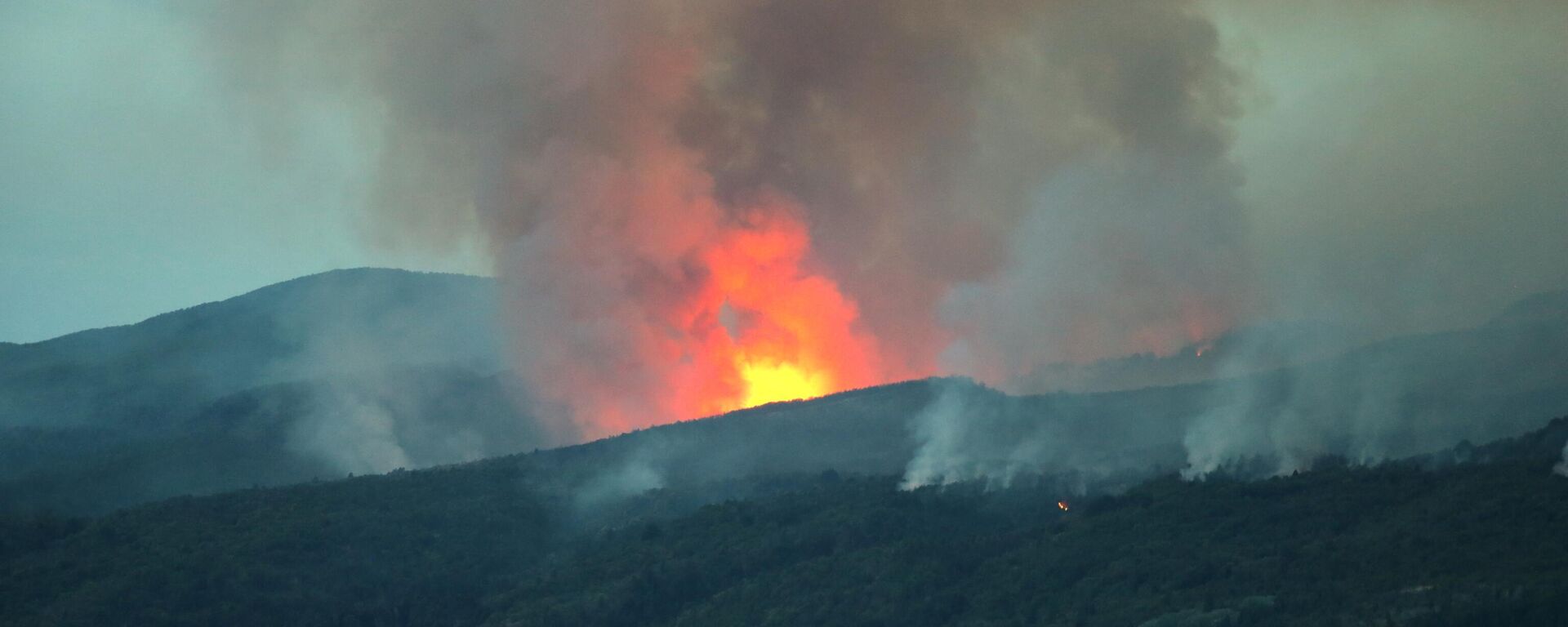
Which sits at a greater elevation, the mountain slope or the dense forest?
the mountain slope

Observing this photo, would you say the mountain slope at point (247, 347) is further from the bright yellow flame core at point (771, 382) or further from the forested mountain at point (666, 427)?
the bright yellow flame core at point (771, 382)

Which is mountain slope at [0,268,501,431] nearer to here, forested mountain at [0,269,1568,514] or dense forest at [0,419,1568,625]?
forested mountain at [0,269,1568,514]

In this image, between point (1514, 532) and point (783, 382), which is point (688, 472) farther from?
point (1514, 532)

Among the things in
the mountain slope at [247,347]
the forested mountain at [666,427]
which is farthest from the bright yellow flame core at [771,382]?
the mountain slope at [247,347]

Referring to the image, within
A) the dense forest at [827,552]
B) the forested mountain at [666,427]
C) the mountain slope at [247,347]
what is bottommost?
the dense forest at [827,552]

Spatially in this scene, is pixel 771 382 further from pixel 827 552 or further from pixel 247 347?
pixel 247 347

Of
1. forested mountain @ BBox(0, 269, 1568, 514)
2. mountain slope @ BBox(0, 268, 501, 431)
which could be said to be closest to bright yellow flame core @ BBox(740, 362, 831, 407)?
forested mountain @ BBox(0, 269, 1568, 514)

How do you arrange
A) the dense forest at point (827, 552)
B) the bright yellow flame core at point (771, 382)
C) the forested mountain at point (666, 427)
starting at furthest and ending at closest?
the bright yellow flame core at point (771, 382) < the forested mountain at point (666, 427) < the dense forest at point (827, 552)

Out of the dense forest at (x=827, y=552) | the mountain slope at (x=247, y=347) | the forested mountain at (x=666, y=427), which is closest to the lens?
the dense forest at (x=827, y=552)
